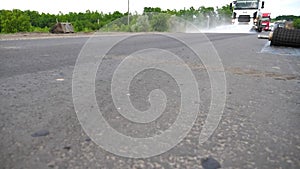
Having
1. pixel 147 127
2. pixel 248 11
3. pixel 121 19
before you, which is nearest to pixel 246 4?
pixel 248 11

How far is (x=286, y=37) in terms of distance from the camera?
741cm

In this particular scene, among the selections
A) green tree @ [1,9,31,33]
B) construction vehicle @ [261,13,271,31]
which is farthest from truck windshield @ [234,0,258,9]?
green tree @ [1,9,31,33]

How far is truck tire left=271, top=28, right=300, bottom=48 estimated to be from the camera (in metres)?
7.32

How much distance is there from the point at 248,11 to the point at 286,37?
1529 cm

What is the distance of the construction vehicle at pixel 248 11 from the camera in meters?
21.1

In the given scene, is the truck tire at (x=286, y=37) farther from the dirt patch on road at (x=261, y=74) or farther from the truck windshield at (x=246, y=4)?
the truck windshield at (x=246, y=4)

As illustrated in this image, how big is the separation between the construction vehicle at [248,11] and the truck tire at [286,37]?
14768mm

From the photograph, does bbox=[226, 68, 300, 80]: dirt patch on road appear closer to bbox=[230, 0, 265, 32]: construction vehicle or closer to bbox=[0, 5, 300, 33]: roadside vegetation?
bbox=[0, 5, 300, 33]: roadside vegetation

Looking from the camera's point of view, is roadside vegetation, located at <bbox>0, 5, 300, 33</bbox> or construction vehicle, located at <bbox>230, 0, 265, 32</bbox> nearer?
construction vehicle, located at <bbox>230, 0, 265, 32</bbox>

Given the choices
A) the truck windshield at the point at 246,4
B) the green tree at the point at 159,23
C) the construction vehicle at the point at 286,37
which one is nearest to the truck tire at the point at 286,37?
the construction vehicle at the point at 286,37

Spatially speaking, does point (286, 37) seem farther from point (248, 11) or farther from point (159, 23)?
point (159, 23)

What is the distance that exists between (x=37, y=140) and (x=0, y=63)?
270 cm

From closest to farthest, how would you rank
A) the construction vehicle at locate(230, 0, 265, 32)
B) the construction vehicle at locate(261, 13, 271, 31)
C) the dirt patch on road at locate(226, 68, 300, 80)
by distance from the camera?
the dirt patch on road at locate(226, 68, 300, 80)
the construction vehicle at locate(230, 0, 265, 32)
the construction vehicle at locate(261, 13, 271, 31)

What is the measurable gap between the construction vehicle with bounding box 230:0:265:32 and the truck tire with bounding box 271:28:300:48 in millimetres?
14768
